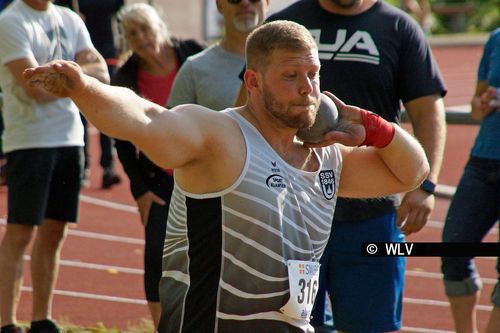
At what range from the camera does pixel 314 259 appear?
3.94 m

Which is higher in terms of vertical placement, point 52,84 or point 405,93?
point 52,84

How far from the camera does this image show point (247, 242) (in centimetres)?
376

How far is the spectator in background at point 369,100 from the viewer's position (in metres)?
5.29

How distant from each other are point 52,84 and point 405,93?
2524mm

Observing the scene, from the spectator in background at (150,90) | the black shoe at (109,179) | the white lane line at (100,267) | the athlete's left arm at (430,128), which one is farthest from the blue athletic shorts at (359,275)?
the black shoe at (109,179)

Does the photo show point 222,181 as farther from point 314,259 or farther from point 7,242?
point 7,242

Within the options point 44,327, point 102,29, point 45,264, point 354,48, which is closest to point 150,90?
point 45,264

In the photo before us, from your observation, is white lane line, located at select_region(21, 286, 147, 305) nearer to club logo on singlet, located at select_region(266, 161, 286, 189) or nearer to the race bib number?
the race bib number

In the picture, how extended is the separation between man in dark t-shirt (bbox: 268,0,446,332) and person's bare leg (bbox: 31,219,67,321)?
201 centimetres

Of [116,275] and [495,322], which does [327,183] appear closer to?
[495,322]

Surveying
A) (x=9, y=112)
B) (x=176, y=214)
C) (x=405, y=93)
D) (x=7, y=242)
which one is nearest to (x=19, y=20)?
(x=9, y=112)

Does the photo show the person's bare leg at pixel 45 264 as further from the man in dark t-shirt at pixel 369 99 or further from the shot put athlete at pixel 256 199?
the shot put athlete at pixel 256 199

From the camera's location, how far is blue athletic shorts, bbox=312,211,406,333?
530 cm

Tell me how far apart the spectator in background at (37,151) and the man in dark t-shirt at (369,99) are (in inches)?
63.1
